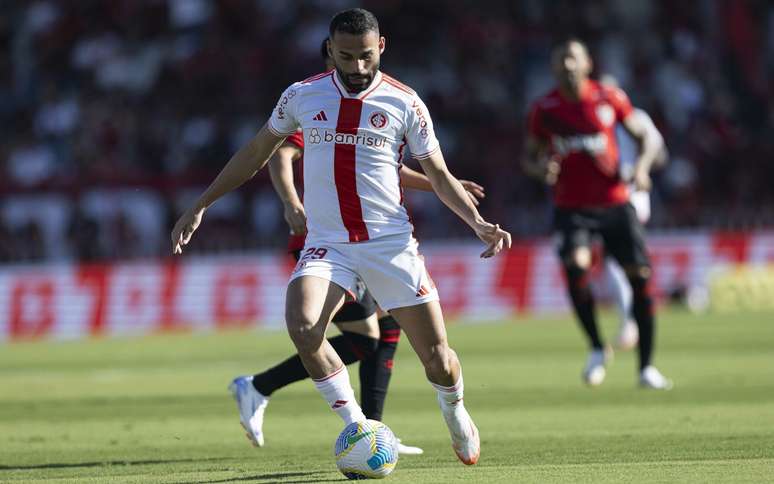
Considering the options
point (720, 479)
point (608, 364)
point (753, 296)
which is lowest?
point (753, 296)

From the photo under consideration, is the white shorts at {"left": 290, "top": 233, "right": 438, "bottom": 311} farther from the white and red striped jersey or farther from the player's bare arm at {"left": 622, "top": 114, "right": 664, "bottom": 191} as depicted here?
the player's bare arm at {"left": 622, "top": 114, "right": 664, "bottom": 191}

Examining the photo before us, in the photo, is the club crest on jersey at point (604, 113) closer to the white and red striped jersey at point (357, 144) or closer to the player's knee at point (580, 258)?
the player's knee at point (580, 258)

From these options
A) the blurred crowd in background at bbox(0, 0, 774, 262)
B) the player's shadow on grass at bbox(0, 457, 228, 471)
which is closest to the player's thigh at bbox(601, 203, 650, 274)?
the player's shadow on grass at bbox(0, 457, 228, 471)

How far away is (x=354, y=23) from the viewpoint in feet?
22.3

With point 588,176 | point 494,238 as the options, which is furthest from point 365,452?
point 588,176

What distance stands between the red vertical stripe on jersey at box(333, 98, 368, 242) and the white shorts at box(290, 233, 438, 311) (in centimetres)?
8

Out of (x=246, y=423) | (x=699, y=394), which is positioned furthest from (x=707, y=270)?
(x=246, y=423)

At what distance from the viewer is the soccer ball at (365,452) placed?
22.1 ft

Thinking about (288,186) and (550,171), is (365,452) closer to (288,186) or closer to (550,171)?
(288,186)

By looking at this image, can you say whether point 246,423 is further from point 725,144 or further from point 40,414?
point 725,144

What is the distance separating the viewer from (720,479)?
6488mm

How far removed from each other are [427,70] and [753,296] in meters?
Result: 7.22

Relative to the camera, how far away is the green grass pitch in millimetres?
7238

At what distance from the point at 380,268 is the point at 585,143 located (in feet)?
18.3
